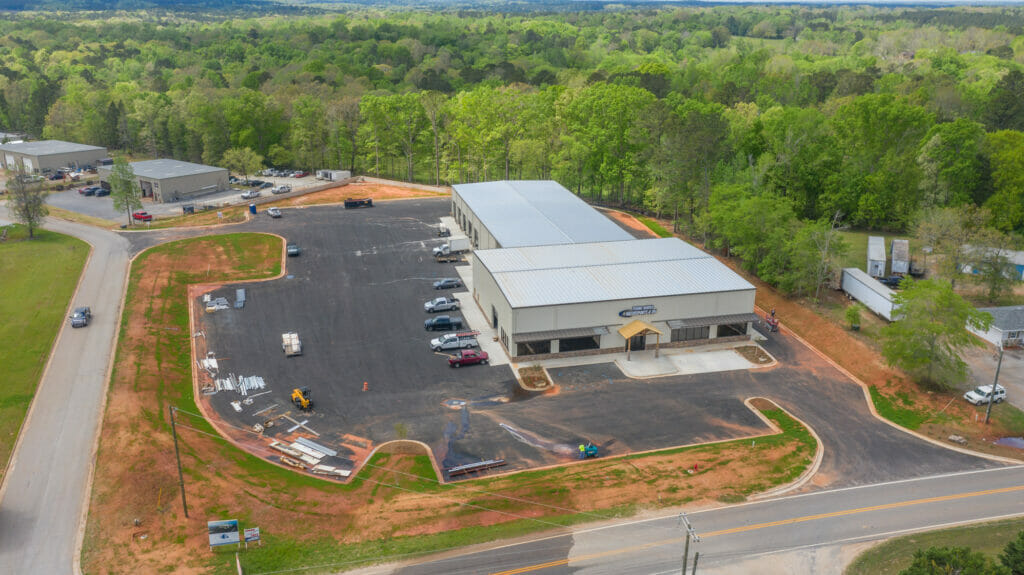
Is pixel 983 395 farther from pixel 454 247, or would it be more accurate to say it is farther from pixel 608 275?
pixel 454 247

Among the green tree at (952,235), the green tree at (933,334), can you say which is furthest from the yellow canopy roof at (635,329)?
the green tree at (952,235)

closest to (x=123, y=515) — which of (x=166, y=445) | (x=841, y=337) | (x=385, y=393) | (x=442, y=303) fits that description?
(x=166, y=445)

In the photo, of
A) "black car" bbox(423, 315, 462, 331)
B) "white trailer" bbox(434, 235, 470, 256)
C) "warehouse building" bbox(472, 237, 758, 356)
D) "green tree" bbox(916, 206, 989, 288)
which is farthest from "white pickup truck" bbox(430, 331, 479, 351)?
"green tree" bbox(916, 206, 989, 288)

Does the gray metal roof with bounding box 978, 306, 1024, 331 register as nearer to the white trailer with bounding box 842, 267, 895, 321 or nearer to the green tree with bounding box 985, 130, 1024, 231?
the white trailer with bounding box 842, 267, 895, 321

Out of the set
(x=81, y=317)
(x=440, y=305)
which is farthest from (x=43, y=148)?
(x=440, y=305)


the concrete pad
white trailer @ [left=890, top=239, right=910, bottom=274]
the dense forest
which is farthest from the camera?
the dense forest

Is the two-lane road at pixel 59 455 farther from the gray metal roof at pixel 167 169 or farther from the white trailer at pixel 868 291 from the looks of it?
the white trailer at pixel 868 291

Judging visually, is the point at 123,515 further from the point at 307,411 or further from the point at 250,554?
the point at 307,411
